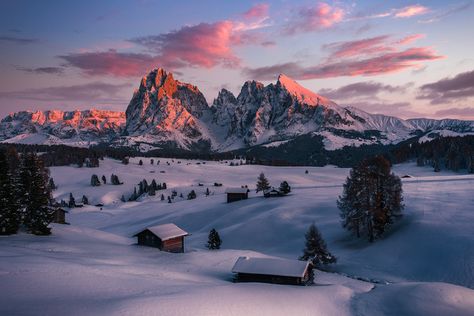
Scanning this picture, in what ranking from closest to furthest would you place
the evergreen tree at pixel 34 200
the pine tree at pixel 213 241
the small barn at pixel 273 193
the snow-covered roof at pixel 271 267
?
the snow-covered roof at pixel 271 267
the evergreen tree at pixel 34 200
the pine tree at pixel 213 241
the small barn at pixel 273 193

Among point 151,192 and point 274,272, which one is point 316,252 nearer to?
point 274,272

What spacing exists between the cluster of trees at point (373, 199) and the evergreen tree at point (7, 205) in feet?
153

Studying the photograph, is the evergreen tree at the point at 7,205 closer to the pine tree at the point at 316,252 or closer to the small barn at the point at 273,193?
the pine tree at the point at 316,252

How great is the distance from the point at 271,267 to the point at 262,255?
13.7 metres

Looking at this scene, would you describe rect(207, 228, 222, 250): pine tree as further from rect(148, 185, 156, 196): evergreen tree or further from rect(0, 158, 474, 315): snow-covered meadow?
rect(148, 185, 156, 196): evergreen tree

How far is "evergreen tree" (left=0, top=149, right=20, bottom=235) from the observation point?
51.2 meters

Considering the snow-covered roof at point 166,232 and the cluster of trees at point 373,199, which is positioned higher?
the cluster of trees at point 373,199

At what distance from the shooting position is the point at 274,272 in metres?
44.1

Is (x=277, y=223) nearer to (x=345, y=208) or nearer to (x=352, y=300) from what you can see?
(x=345, y=208)

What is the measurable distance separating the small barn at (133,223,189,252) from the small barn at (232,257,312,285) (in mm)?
17717

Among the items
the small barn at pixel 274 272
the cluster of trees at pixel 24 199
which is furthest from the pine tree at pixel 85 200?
the small barn at pixel 274 272

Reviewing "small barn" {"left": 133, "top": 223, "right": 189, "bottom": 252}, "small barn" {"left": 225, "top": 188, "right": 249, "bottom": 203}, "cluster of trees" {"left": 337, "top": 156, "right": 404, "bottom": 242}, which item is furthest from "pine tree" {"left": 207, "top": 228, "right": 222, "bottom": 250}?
"small barn" {"left": 225, "top": 188, "right": 249, "bottom": 203}

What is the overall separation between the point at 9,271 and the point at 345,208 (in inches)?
1879

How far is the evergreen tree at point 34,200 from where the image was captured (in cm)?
5425
